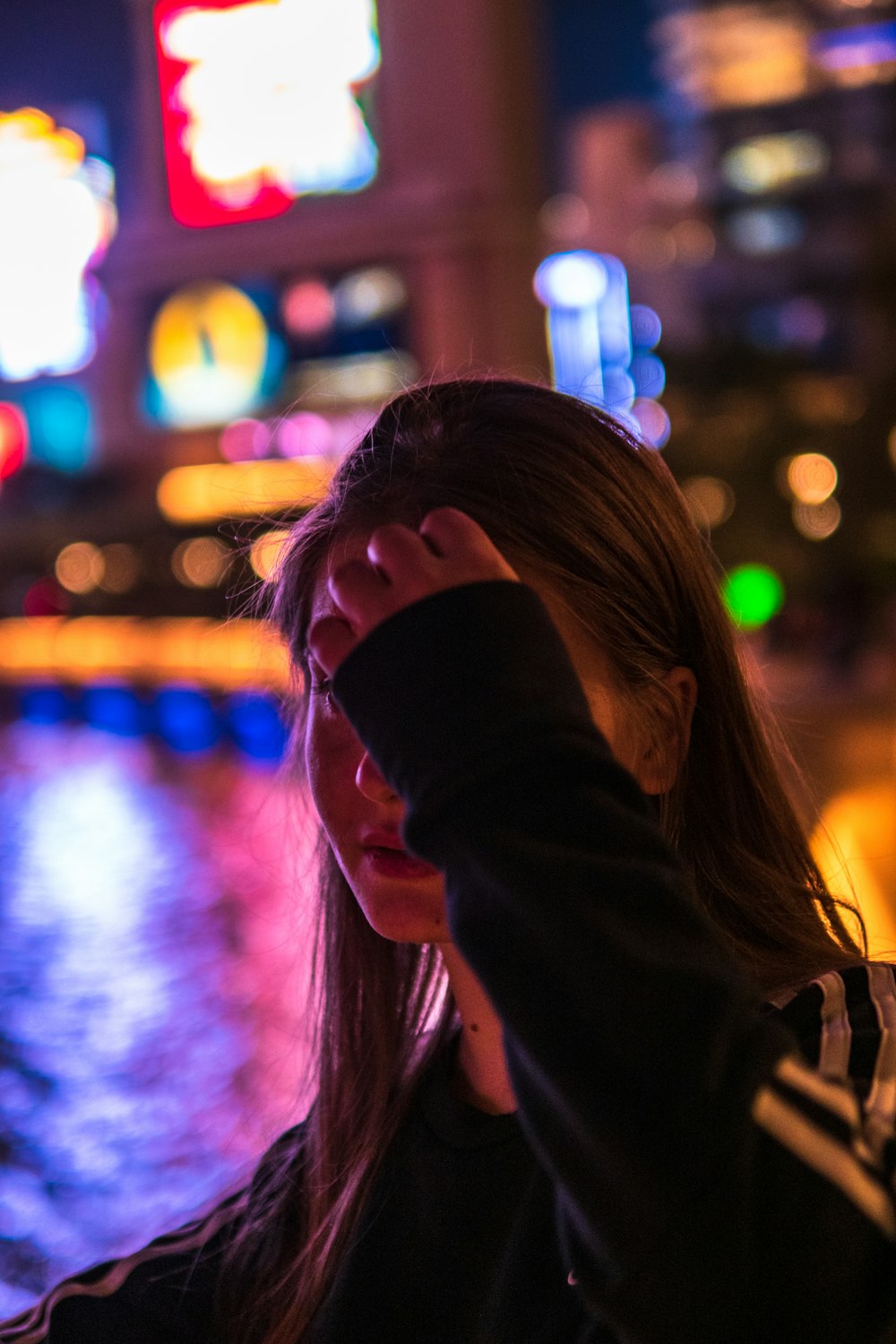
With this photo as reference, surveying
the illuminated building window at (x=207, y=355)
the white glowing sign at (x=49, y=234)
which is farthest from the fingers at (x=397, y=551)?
the white glowing sign at (x=49, y=234)

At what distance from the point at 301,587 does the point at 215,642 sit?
23.7 ft

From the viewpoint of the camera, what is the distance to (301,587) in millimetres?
1040

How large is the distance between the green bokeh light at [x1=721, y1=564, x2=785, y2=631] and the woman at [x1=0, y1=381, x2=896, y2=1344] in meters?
5.69

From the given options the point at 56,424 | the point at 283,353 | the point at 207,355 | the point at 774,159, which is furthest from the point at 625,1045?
the point at 774,159

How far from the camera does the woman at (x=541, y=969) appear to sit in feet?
1.89

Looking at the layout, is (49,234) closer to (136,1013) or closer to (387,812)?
(136,1013)

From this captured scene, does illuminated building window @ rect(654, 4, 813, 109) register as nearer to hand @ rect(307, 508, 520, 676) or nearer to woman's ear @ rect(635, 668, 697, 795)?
woman's ear @ rect(635, 668, 697, 795)

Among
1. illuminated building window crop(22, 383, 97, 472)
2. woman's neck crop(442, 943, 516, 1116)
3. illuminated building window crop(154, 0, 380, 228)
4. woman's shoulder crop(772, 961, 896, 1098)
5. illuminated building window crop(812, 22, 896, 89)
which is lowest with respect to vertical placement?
illuminated building window crop(22, 383, 97, 472)

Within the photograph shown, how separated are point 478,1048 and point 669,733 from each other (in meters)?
0.25

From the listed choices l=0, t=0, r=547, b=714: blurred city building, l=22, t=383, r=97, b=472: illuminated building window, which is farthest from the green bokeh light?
l=22, t=383, r=97, b=472: illuminated building window

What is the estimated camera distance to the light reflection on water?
203 cm

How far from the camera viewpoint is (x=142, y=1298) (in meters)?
1.07

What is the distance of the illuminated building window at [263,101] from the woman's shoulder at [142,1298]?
421 inches

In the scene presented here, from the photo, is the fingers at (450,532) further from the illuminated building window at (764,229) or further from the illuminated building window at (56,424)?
the illuminated building window at (764,229)
